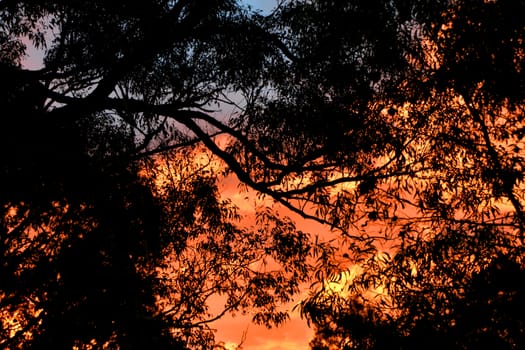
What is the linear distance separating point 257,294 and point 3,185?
6.67 metres

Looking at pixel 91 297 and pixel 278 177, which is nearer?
pixel 278 177

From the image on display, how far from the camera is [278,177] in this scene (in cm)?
668

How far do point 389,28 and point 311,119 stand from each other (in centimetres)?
169

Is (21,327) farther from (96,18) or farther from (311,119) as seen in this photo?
(311,119)

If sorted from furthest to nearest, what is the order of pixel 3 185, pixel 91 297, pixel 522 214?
pixel 91 297
pixel 522 214
pixel 3 185

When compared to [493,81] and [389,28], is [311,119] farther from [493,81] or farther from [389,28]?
[493,81]

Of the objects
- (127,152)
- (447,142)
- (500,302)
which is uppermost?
(127,152)

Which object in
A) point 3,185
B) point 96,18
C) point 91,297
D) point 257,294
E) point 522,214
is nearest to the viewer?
point 3,185

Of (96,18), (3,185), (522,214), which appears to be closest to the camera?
(3,185)

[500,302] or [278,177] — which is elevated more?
[278,177]

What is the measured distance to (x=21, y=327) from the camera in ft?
28.6

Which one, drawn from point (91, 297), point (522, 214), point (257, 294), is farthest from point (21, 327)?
point (522, 214)

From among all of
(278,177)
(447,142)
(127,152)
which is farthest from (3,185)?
(447,142)

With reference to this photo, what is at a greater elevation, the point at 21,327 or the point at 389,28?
the point at 389,28
